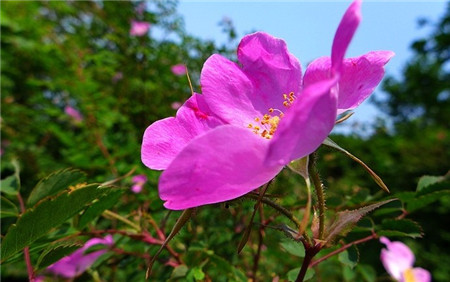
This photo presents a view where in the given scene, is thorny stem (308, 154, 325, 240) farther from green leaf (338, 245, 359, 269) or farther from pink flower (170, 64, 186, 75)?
pink flower (170, 64, 186, 75)

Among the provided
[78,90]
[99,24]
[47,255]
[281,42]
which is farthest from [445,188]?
[99,24]

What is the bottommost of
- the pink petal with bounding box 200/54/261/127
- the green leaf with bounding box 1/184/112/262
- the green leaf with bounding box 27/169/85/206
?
the green leaf with bounding box 27/169/85/206

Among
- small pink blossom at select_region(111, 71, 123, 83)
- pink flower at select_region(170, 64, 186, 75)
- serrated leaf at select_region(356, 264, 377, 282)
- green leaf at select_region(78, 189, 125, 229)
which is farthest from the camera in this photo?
small pink blossom at select_region(111, 71, 123, 83)

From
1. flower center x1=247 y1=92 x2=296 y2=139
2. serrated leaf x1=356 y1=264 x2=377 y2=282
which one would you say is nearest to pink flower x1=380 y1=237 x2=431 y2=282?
serrated leaf x1=356 y1=264 x2=377 y2=282

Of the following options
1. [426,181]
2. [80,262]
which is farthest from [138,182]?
[426,181]

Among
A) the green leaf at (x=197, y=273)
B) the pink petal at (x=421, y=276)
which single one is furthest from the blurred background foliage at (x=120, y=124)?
the pink petal at (x=421, y=276)

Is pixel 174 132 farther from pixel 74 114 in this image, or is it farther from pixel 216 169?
pixel 74 114
